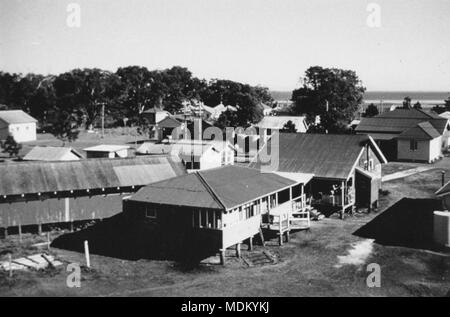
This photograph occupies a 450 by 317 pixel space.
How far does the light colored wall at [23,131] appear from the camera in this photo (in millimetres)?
82062

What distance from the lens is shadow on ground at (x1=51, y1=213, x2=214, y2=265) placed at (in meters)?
30.4

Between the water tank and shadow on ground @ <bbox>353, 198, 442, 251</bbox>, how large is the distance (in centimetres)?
52

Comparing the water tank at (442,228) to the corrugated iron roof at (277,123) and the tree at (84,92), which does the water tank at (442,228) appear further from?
the tree at (84,92)

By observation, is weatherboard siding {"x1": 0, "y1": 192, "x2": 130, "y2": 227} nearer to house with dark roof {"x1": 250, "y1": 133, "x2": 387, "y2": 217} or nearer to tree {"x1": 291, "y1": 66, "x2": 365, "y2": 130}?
house with dark roof {"x1": 250, "y1": 133, "x2": 387, "y2": 217}

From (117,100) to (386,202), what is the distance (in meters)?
81.3

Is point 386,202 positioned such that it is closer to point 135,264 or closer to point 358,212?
point 358,212

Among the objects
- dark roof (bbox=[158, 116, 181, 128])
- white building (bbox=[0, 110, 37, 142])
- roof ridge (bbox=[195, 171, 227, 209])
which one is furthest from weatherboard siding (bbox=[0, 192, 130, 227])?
white building (bbox=[0, 110, 37, 142])

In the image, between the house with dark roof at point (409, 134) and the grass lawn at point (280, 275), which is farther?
the house with dark roof at point (409, 134)

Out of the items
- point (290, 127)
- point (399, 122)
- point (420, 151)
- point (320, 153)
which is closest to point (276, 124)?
point (290, 127)

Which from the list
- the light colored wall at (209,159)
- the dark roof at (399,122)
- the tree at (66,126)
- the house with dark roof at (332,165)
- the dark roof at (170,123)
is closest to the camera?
the house with dark roof at (332,165)

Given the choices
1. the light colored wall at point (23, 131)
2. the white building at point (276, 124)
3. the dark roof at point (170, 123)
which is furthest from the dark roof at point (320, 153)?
the light colored wall at point (23, 131)

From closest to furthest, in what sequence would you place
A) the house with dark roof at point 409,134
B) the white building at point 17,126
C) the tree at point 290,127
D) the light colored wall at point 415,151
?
the light colored wall at point 415,151 < the house with dark roof at point 409,134 < the tree at point 290,127 < the white building at point 17,126

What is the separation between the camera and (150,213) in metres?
32.2

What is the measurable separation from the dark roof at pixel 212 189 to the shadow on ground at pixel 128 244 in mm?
2336
